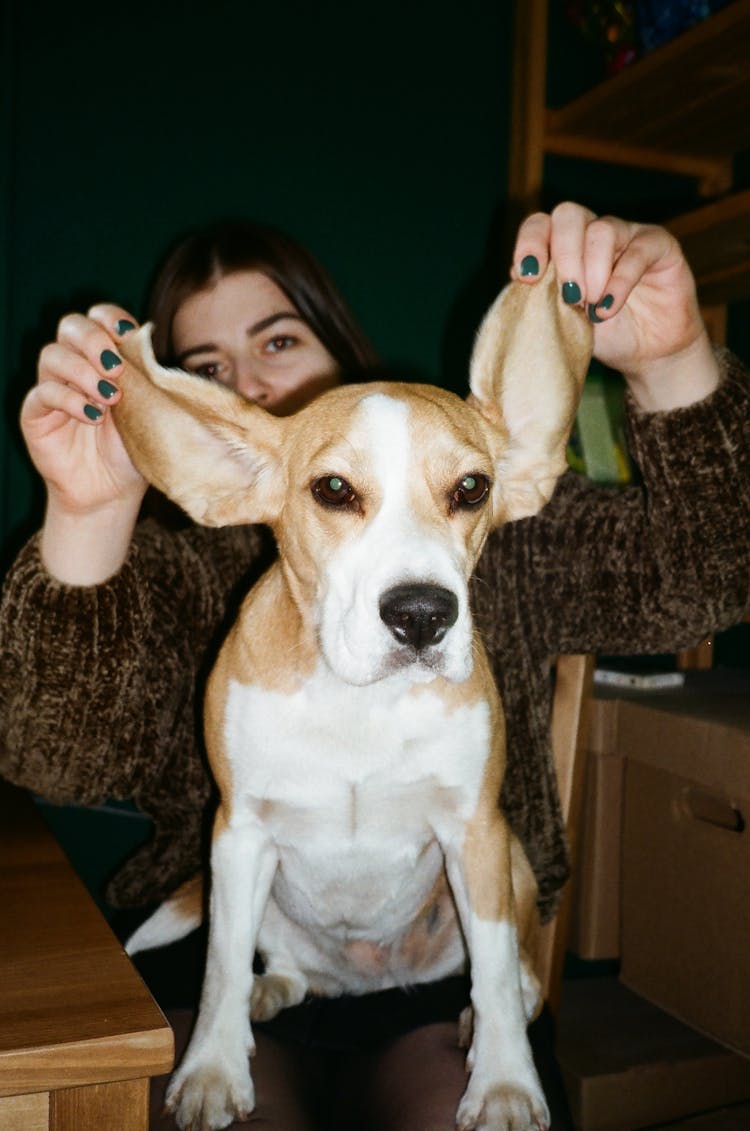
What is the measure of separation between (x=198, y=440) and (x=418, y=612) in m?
0.33

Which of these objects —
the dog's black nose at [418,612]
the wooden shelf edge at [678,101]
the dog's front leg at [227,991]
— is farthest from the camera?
the wooden shelf edge at [678,101]

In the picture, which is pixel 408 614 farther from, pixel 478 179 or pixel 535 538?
pixel 478 179

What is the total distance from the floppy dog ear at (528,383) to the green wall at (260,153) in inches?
50.8

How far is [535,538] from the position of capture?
1.37 meters

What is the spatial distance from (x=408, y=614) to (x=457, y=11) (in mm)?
2012

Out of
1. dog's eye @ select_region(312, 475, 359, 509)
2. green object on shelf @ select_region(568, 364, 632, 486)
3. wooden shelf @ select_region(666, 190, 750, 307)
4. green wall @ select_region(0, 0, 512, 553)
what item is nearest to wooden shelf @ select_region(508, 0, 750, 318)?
wooden shelf @ select_region(666, 190, 750, 307)

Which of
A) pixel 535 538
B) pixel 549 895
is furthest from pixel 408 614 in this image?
pixel 549 895

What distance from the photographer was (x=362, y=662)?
0.89 metres

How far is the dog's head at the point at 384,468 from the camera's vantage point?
2.90ft

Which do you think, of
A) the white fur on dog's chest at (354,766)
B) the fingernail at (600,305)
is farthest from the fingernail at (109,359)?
the fingernail at (600,305)

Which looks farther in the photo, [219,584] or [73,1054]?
[219,584]

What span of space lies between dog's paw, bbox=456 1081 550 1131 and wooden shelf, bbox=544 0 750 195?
1696 mm

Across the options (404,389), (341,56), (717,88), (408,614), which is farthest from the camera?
(341,56)

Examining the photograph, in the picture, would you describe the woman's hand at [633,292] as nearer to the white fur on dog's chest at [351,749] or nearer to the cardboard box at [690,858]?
the white fur on dog's chest at [351,749]
